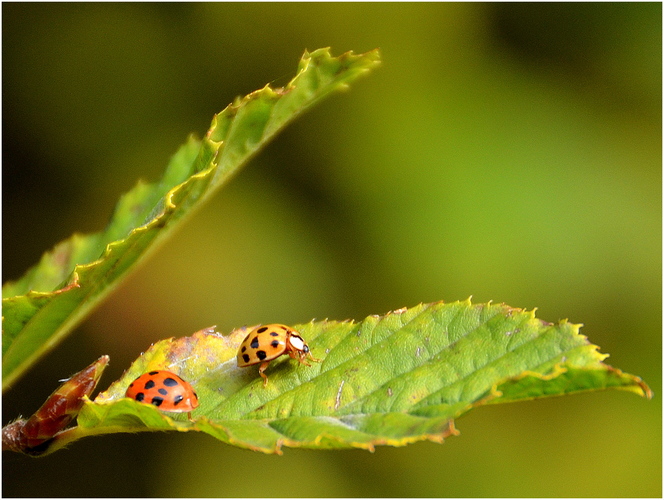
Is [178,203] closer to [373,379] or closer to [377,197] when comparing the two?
[373,379]

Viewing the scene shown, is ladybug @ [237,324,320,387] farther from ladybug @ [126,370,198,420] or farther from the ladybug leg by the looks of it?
ladybug @ [126,370,198,420]

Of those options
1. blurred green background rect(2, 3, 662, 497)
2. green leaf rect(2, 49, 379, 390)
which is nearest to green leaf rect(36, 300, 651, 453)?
green leaf rect(2, 49, 379, 390)

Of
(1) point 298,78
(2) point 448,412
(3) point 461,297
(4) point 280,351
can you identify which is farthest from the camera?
(3) point 461,297

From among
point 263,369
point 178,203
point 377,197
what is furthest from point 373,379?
point 377,197

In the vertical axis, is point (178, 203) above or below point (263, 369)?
above

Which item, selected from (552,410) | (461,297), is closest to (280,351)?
(461,297)

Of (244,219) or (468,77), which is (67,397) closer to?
(244,219)
